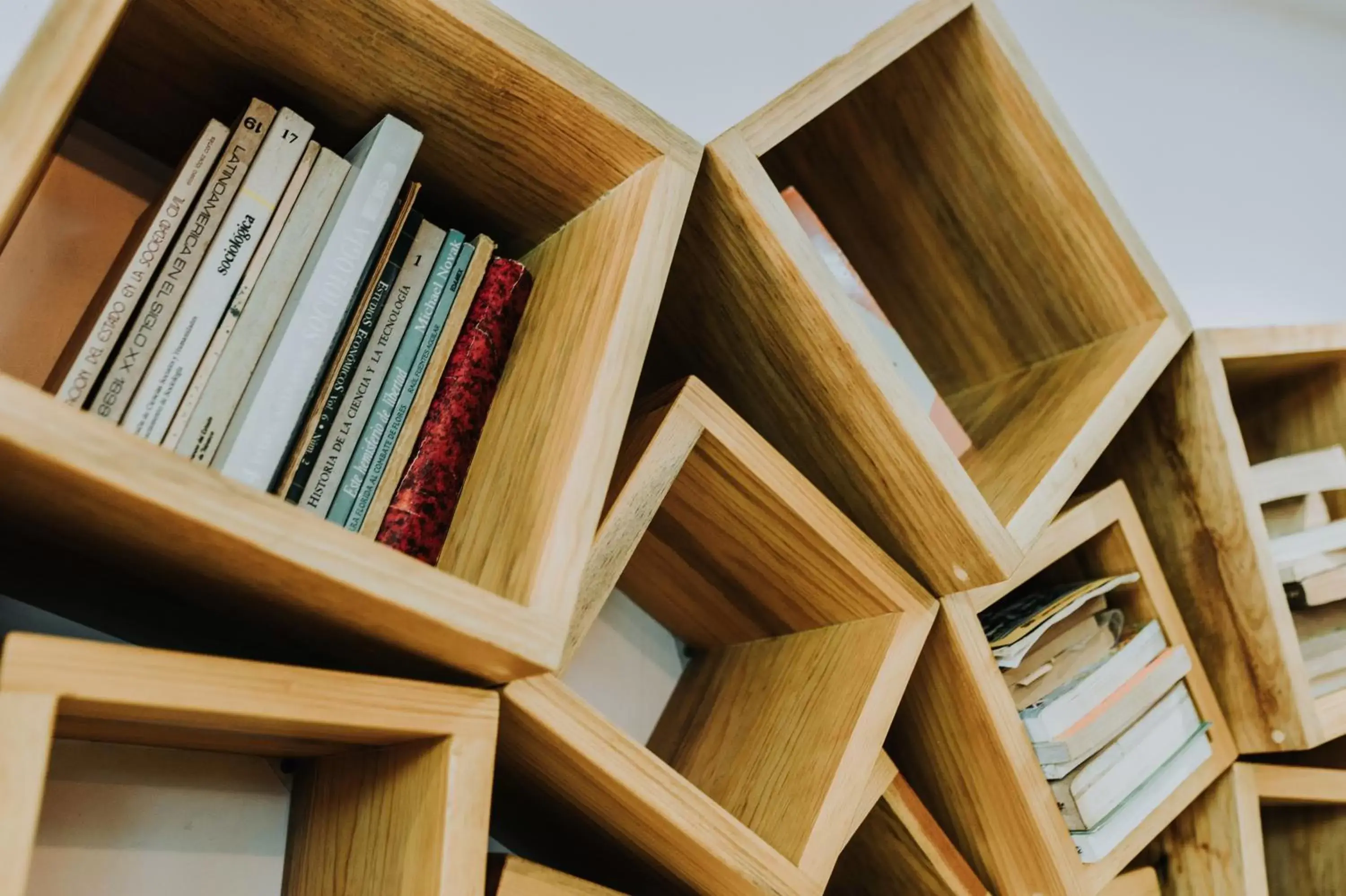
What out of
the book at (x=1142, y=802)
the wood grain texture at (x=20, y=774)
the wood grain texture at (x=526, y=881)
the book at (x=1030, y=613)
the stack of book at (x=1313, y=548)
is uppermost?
the stack of book at (x=1313, y=548)

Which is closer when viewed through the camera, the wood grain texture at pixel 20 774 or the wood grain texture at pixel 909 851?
the wood grain texture at pixel 20 774

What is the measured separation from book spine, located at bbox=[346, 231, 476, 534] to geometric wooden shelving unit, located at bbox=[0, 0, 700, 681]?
0.21 ft

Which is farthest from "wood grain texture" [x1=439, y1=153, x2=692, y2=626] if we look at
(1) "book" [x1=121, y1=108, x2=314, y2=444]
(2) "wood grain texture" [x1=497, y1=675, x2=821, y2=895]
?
(1) "book" [x1=121, y1=108, x2=314, y2=444]

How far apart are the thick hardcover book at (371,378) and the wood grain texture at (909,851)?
0.58 m

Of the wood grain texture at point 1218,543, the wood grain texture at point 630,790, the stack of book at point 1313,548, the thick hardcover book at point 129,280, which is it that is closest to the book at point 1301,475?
the stack of book at point 1313,548

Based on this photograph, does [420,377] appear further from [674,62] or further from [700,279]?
[674,62]

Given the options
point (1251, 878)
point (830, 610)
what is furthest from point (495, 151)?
point (1251, 878)

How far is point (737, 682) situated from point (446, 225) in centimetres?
56

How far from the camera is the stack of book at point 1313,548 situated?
1098 millimetres

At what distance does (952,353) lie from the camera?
120 centimetres

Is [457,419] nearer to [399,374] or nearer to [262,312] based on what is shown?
[399,374]

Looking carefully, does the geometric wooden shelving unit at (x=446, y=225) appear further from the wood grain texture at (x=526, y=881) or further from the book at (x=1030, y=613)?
the book at (x=1030, y=613)

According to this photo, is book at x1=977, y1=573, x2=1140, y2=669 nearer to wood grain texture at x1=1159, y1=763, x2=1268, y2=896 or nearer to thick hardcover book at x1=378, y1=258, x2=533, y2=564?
wood grain texture at x1=1159, y1=763, x2=1268, y2=896

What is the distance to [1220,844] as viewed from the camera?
3.48ft
